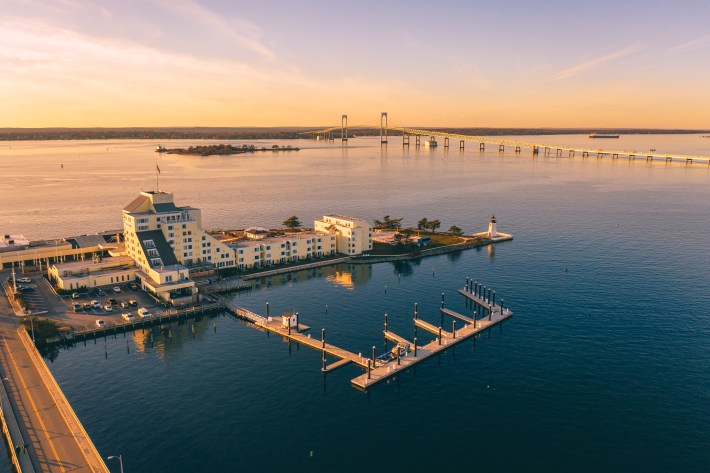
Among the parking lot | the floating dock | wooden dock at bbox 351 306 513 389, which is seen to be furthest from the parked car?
wooden dock at bbox 351 306 513 389

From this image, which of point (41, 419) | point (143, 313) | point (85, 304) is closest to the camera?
point (41, 419)

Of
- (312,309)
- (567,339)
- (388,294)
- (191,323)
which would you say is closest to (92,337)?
(191,323)

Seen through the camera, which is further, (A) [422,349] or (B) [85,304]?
(B) [85,304]

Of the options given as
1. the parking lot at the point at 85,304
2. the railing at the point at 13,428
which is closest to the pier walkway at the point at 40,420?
the railing at the point at 13,428

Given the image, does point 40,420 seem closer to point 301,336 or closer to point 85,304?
point 301,336

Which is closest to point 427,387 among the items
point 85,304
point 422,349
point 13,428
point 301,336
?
point 422,349

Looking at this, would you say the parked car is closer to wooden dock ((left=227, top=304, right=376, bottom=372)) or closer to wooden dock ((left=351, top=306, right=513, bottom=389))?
wooden dock ((left=227, top=304, right=376, bottom=372))

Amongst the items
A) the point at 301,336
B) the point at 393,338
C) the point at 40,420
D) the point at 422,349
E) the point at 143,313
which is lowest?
the point at 422,349
